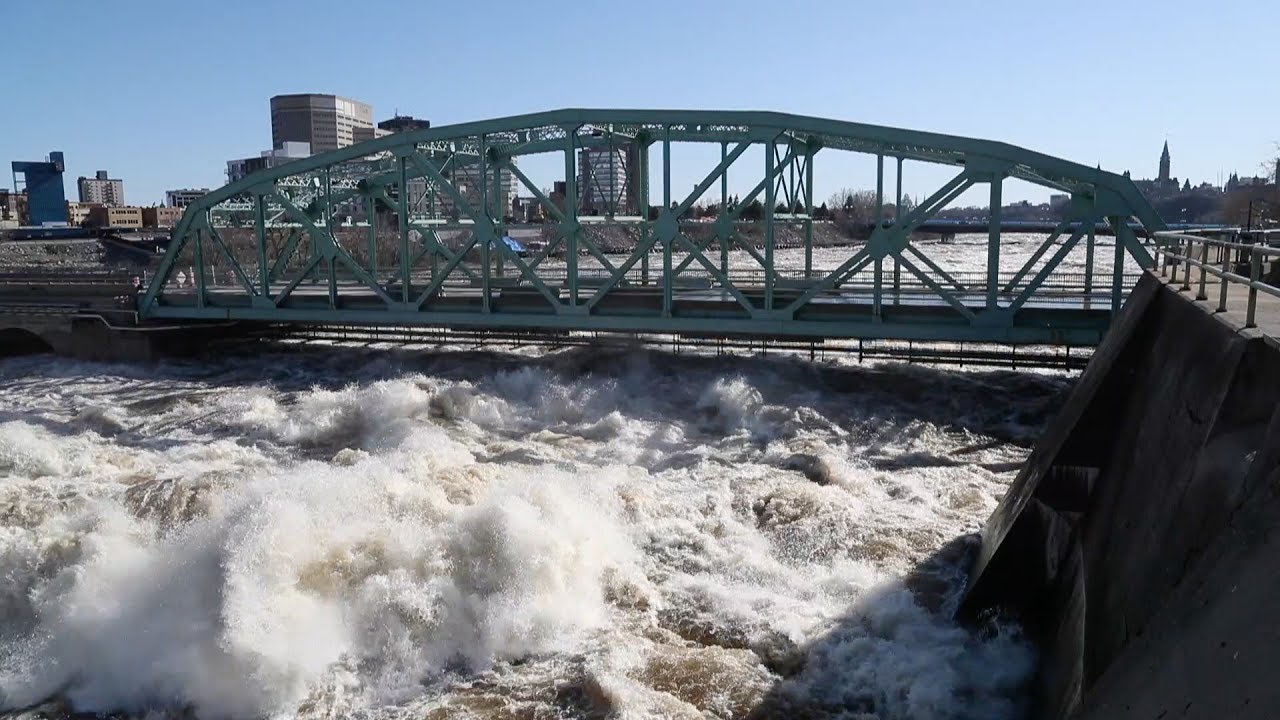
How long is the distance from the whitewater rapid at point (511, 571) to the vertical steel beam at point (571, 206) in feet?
20.6

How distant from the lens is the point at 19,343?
1255 inches

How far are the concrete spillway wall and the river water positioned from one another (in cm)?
106

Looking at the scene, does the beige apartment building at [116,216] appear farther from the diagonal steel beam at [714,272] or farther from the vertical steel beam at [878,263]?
the vertical steel beam at [878,263]

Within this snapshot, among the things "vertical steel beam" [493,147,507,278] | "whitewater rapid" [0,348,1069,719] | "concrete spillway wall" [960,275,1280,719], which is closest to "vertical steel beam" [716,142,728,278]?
"vertical steel beam" [493,147,507,278]

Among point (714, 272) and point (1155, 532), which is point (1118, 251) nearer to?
point (714, 272)

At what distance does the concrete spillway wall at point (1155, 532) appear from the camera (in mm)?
5023

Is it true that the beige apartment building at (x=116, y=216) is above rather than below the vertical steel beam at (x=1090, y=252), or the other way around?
above

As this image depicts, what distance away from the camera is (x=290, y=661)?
9.55 meters

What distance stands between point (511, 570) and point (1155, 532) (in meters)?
7.05

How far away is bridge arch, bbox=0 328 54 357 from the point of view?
3169cm

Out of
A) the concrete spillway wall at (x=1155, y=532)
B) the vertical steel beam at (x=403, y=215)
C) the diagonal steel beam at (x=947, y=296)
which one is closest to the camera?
the concrete spillway wall at (x=1155, y=532)

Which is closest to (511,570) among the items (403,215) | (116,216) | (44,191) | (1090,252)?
(403,215)

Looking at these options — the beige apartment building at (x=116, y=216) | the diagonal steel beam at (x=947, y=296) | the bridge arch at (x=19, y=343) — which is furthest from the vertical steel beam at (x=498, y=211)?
the beige apartment building at (x=116, y=216)

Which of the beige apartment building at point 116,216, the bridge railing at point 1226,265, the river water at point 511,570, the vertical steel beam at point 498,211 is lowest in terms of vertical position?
the river water at point 511,570
